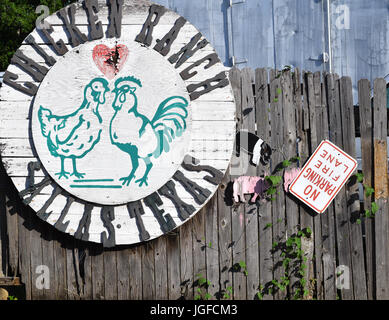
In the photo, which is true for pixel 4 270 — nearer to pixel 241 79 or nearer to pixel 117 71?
pixel 117 71

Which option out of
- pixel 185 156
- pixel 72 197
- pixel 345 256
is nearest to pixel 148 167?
pixel 185 156

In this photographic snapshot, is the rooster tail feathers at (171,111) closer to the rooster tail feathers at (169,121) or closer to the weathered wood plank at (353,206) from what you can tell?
the rooster tail feathers at (169,121)

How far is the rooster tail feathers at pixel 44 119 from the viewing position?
157 inches

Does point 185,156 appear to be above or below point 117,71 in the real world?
below

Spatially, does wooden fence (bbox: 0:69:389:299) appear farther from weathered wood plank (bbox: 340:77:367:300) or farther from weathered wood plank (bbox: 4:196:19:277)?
weathered wood plank (bbox: 4:196:19:277)

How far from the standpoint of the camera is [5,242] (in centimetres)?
421

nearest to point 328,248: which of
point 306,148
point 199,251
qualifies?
point 306,148

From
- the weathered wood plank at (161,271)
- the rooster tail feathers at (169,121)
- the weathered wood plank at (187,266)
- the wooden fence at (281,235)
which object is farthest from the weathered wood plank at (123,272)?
the rooster tail feathers at (169,121)

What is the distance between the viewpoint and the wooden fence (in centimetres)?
392

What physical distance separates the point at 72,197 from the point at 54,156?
39 centimetres

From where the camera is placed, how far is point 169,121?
3.92 meters

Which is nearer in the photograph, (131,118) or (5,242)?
(131,118)

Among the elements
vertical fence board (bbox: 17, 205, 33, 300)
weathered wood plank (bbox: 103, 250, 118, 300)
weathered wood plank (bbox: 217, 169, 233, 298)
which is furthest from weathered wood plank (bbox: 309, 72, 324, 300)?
vertical fence board (bbox: 17, 205, 33, 300)
